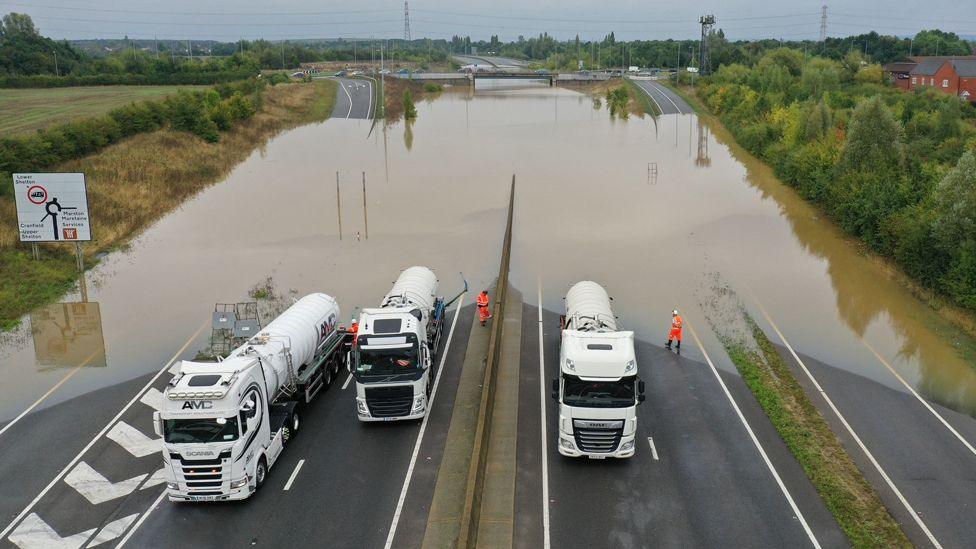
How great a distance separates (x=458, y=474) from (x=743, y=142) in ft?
234

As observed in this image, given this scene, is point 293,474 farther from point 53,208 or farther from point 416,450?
point 53,208

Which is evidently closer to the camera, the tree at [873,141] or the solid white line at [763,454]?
the solid white line at [763,454]


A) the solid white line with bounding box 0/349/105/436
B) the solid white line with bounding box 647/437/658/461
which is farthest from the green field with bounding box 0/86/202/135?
the solid white line with bounding box 647/437/658/461

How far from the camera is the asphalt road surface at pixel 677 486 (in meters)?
18.1

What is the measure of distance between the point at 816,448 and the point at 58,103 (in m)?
93.3

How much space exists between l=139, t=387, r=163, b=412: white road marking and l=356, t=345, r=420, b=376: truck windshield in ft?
24.8

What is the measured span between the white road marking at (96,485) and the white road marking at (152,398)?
3954 millimetres

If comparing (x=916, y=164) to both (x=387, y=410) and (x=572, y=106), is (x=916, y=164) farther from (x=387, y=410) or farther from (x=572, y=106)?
(x=572, y=106)

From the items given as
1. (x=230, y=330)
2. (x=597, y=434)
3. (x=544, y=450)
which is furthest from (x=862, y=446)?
(x=230, y=330)

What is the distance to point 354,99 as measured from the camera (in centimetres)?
11544

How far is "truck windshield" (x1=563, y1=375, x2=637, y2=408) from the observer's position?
20.2m

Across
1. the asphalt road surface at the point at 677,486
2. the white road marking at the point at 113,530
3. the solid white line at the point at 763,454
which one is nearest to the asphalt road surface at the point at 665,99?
the solid white line at the point at 763,454

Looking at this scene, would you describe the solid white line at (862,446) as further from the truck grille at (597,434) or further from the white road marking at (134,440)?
the white road marking at (134,440)

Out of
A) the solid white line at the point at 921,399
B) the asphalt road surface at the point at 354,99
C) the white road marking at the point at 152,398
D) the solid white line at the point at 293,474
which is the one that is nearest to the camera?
the solid white line at the point at 293,474
